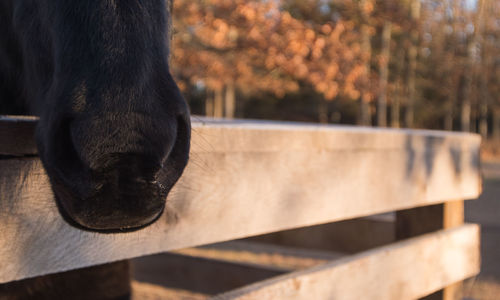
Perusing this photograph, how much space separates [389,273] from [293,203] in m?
0.77

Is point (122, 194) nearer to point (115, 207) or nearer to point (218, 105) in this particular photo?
point (115, 207)

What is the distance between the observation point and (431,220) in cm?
316

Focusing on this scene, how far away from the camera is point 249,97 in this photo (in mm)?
33125

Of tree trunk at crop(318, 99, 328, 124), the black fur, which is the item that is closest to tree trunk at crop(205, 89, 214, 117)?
tree trunk at crop(318, 99, 328, 124)

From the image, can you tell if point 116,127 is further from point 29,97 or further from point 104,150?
point 29,97

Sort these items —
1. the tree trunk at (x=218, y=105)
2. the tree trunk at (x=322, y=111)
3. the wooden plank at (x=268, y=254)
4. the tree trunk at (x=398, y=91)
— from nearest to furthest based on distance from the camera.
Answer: the wooden plank at (x=268, y=254), the tree trunk at (x=218, y=105), the tree trunk at (x=398, y=91), the tree trunk at (x=322, y=111)

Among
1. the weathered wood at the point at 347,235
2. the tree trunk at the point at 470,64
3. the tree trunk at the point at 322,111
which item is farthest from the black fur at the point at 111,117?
the tree trunk at the point at 322,111

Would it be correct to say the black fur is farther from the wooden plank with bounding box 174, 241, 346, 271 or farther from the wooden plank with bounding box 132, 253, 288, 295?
the wooden plank with bounding box 174, 241, 346, 271

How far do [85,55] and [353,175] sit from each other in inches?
53.5

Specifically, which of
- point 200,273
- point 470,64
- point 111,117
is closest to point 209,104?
point 470,64

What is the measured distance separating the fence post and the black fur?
7.40 feet

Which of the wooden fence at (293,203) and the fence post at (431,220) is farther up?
the wooden fence at (293,203)

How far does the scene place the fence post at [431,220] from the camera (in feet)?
10.2

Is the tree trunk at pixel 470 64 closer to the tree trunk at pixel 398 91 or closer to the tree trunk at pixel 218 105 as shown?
the tree trunk at pixel 398 91
